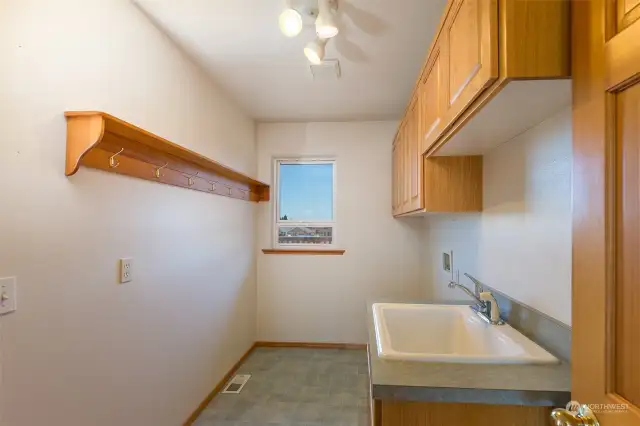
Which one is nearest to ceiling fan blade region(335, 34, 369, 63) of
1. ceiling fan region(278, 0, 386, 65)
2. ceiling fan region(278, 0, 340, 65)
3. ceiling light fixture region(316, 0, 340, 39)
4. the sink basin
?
ceiling fan region(278, 0, 386, 65)

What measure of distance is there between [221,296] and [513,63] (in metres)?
2.67

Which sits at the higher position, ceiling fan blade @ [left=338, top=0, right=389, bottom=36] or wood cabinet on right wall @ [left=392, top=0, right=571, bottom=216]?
ceiling fan blade @ [left=338, top=0, right=389, bottom=36]

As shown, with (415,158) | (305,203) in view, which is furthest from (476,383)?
(305,203)

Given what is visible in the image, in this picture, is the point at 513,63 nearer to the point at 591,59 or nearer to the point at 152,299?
the point at 591,59

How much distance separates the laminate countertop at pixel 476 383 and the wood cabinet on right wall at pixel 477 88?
0.84m

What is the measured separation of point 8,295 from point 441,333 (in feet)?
6.28

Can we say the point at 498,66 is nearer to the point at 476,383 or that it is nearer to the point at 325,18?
the point at 476,383

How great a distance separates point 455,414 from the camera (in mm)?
1092

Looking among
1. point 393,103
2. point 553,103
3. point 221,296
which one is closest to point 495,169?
point 553,103

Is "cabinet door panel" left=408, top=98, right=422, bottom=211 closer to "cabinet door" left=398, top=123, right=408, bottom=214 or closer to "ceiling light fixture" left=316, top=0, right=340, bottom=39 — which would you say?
"cabinet door" left=398, top=123, right=408, bottom=214

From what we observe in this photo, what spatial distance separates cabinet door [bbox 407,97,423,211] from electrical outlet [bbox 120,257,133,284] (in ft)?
5.09

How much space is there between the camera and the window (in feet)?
12.9

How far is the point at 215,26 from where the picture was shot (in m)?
1.97

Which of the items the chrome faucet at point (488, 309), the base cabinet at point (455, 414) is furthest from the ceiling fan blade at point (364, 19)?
the base cabinet at point (455, 414)
